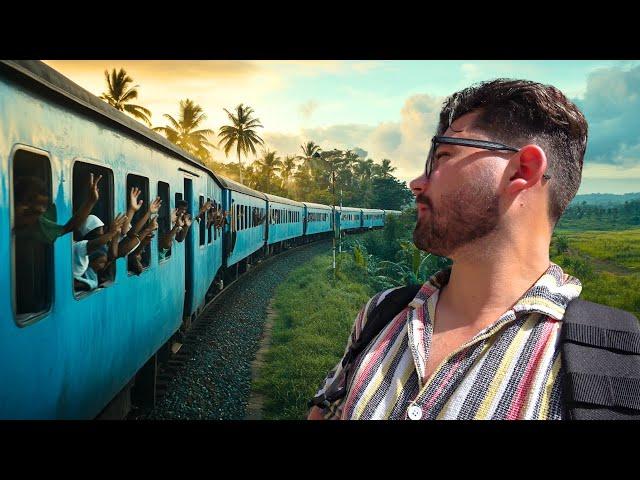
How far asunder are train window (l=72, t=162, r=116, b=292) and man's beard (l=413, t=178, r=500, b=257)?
1718mm

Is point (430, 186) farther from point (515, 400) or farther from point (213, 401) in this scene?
point (213, 401)

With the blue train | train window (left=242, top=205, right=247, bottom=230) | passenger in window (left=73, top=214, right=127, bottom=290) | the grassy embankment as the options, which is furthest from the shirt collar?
train window (left=242, top=205, right=247, bottom=230)

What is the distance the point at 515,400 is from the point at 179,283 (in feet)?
13.8

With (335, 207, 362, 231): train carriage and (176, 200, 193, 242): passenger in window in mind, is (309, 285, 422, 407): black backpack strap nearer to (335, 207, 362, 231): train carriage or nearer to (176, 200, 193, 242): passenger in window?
(176, 200, 193, 242): passenger in window

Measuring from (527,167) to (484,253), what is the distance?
0.25 meters

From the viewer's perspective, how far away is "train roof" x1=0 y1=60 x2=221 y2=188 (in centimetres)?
182

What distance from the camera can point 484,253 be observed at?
134 cm

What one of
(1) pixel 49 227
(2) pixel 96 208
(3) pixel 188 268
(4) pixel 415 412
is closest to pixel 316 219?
(3) pixel 188 268

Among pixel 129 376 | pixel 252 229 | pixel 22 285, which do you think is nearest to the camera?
pixel 22 285

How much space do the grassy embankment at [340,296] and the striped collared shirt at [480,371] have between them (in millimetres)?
2463

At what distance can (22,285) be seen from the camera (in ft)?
6.64

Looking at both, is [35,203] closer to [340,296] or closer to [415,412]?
[415,412]
